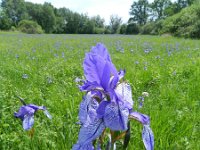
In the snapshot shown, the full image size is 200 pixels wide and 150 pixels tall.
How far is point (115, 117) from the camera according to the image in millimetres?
695

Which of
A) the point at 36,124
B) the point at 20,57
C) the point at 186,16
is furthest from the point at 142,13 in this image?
the point at 36,124

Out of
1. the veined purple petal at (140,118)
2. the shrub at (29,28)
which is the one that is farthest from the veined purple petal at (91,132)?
the shrub at (29,28)

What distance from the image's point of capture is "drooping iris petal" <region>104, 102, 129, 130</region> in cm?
70

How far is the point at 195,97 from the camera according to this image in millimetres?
3125

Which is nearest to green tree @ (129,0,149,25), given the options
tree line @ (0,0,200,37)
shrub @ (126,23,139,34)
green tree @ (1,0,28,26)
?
tree line @ (0,0,200,37)

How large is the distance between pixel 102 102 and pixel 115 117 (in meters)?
0.06

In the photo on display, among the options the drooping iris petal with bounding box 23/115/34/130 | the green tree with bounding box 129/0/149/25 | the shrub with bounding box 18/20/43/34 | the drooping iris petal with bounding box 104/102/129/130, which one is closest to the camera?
the drooping iris petal with bounding box 104/102/129/130

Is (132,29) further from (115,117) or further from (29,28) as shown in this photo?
(115,117)

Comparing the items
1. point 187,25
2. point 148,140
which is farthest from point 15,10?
point 148,140

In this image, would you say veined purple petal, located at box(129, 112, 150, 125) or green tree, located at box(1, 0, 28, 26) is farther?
green tree, located at box(1, 0, 28, 26)

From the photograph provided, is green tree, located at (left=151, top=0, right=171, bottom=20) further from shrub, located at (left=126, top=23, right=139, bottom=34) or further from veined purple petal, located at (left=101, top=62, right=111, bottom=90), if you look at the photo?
veined purple petal, located at (left=101, top=62, right=111, bottom=90)

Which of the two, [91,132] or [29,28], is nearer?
[91,132]

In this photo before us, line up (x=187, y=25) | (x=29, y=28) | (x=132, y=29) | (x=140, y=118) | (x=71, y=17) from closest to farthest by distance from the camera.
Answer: (x=140, y=118) → (x=187, y=25) → (x=29, y=28) → (x=132, y=29) → (x=71, y=17)

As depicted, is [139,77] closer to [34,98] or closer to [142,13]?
[34,98]
